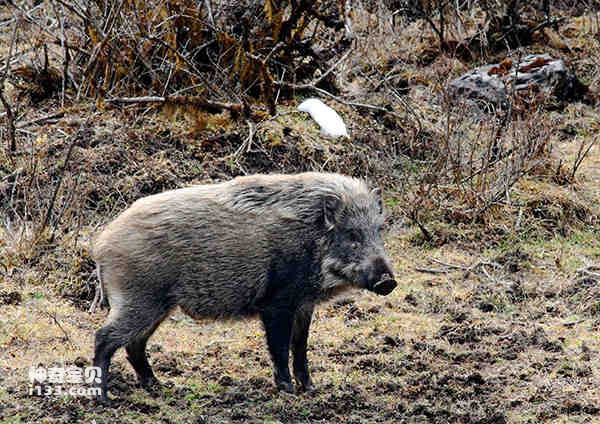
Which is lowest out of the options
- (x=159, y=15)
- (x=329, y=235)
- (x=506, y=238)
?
(x=506, y=238)

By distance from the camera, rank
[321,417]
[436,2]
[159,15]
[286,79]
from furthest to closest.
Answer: [436,2], [286,79], [159,15], [321,417]

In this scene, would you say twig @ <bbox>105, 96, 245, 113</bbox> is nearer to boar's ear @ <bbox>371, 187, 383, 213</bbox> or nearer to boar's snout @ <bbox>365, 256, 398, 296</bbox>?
boar's ear @ <bbox>371, 187, 383, 213</bbox>

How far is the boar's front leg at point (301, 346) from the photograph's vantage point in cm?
514

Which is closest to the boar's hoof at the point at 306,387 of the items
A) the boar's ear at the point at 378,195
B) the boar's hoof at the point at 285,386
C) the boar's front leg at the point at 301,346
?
the boar's front leg at the point at 301,346

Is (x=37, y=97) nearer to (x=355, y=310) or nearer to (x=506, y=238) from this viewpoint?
Answer: (x=355, y=310)

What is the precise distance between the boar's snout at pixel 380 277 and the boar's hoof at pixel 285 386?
768 millimetres

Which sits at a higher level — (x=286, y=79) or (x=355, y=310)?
(x=286, y=79)

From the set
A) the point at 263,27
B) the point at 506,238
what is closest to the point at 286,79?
the point at 263,27

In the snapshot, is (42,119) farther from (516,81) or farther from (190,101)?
(516,81)

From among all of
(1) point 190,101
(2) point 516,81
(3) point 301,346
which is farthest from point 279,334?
(2) point 516,81

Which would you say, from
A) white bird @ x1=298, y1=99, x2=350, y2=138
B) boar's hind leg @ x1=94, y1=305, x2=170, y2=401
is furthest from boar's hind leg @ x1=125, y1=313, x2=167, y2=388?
white bird @ x1=298, y1=99, x2=350, y2=138

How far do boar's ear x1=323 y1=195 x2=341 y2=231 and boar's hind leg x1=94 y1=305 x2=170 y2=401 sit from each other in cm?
121

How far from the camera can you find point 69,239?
670 cm

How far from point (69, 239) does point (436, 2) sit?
6.38m
